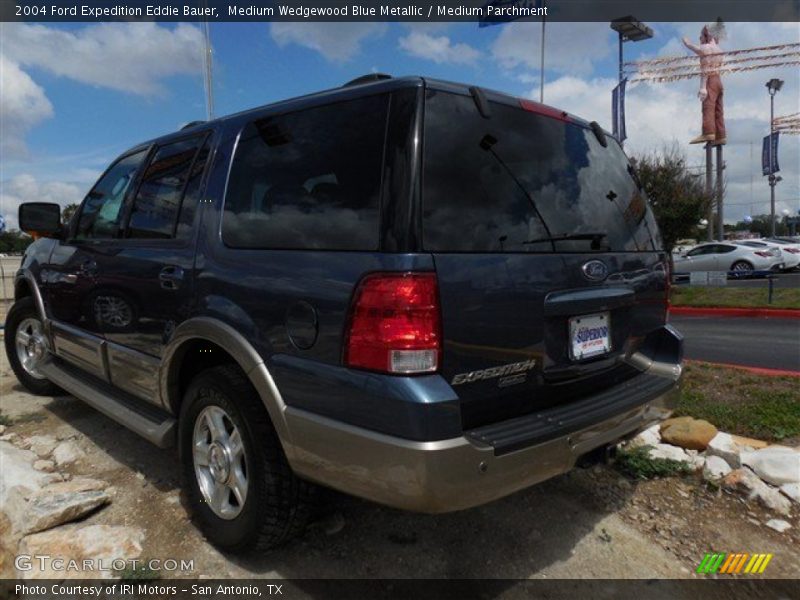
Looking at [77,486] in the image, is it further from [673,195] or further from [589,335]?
[673,195]

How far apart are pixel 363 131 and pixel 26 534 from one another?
7.89 ft

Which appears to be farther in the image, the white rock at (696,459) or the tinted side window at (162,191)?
the white rock at (696,459)

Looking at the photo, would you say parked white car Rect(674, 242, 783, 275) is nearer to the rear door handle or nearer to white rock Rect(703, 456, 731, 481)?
white rock Rect(703, 456, 731, 481)

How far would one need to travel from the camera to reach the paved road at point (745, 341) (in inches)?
256

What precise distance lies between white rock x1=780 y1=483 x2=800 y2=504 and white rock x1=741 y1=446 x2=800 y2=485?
32 millimetres

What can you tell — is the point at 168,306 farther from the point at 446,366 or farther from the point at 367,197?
the point at 446,366

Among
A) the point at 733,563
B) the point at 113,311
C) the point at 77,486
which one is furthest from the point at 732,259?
the point at 77,486

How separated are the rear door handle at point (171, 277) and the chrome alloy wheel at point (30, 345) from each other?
2281 millimetres

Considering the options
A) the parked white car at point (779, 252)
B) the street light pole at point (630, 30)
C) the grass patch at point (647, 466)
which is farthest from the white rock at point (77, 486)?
the street light pole at point (630, 30)

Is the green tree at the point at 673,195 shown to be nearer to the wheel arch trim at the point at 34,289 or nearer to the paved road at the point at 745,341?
the paved road at the point at 745,341

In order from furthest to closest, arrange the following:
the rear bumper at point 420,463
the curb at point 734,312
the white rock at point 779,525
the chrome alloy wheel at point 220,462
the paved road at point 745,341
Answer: the curb at point 734,312
the paved road at point 745,341
the white rock at point 779,525
the chrome alloy wheel at point 220,462
the rear bumper at point 420,463

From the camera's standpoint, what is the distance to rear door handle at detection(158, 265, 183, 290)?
2858mm

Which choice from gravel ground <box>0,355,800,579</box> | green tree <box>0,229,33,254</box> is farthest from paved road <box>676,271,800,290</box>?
green tree <box>0,229,33,254</box>

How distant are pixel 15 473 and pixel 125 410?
64 centimetres
